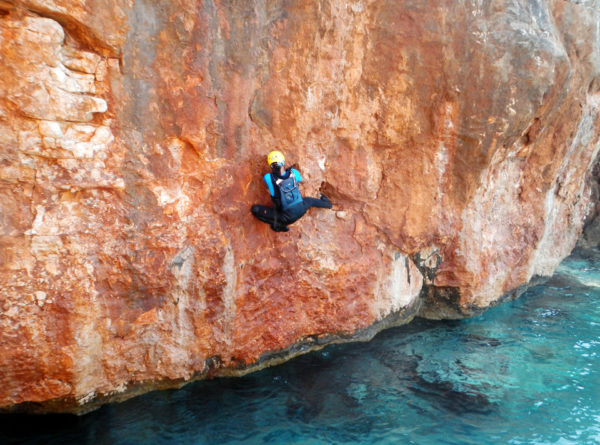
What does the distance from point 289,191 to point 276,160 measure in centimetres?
46

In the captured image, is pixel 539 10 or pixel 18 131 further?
pixel 539 10

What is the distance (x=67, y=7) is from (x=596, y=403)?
26.5 ft

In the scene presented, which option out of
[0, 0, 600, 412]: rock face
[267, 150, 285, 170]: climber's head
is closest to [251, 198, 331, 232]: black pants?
[0, 0, 600, 412]: rock face

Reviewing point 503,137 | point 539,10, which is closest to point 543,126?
point 503,137

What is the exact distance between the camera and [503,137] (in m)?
6.65

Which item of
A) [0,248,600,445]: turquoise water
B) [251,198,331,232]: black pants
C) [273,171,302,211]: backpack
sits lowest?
[0,248,600,445]: turquoise water

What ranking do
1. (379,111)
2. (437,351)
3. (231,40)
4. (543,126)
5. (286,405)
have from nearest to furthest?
(231,40)
(286,405)
(379,111)
(437,351)
(543,126)

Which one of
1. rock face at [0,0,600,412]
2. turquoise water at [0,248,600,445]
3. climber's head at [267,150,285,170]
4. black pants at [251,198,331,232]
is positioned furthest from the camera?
black pants at [251,198,331,232]

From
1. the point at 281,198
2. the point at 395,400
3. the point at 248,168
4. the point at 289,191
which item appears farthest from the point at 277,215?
the point at 395,400

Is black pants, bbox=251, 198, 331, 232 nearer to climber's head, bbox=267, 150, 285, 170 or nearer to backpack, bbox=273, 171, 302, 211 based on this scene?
backpack, bbox=273, 171, 302, 211

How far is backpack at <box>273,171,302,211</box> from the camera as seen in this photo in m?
5.55

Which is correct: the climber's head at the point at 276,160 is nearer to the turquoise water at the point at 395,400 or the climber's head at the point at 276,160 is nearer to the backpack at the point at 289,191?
the backpack at the point at 289,191

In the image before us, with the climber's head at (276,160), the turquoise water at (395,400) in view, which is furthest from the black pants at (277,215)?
the turquoise water at (395,400)

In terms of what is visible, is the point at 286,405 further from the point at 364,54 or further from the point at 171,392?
the point at 364,54
